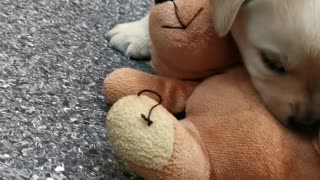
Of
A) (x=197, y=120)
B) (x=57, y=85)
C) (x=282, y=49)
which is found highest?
(x=282, y=49)

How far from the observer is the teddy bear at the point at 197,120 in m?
1.11

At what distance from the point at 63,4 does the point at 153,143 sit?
90cm

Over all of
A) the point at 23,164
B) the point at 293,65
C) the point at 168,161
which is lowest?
the point at 23,164

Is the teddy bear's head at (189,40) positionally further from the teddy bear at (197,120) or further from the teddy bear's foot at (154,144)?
the teddy bear's foot at (154,144)

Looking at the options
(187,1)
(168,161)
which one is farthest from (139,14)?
(168,161)

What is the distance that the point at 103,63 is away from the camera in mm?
1634

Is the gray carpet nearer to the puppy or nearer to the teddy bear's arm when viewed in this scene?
the teddy bear's arm

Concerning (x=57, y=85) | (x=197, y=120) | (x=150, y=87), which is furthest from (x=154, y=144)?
(x=57, y=85)

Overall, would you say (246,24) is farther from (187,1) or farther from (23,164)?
(23,164)

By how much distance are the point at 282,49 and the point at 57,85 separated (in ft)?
1.82

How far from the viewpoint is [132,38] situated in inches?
66.7

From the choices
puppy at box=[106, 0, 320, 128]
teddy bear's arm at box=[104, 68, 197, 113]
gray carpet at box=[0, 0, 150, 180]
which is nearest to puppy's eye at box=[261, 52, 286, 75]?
puppy at box=[106, 0, 320, 128]

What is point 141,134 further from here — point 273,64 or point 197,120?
point 273,64

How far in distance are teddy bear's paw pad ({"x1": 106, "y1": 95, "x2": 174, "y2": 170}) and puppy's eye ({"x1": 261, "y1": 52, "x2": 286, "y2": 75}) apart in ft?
0.86
